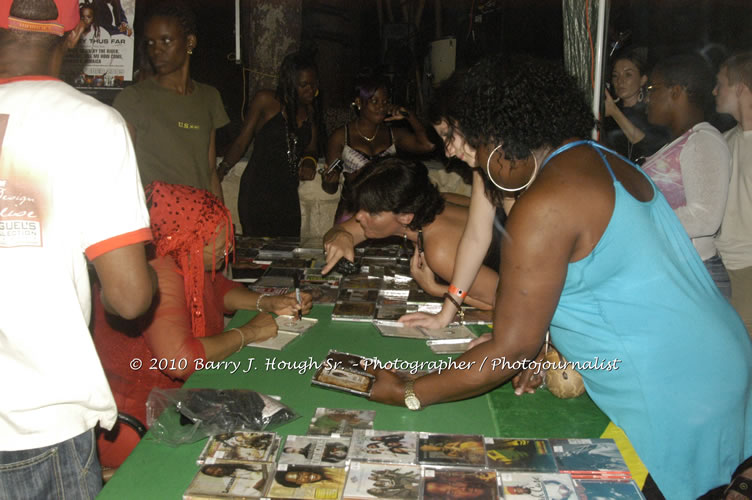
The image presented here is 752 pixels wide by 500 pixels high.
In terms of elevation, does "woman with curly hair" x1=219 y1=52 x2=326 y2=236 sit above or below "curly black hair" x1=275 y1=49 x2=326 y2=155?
below

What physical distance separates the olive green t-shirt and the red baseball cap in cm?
195

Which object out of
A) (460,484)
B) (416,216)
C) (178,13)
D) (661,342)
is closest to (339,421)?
(460,484)

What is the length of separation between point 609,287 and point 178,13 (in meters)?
2.65

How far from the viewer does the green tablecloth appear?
1.32 metres

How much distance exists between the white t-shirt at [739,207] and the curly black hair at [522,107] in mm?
1711

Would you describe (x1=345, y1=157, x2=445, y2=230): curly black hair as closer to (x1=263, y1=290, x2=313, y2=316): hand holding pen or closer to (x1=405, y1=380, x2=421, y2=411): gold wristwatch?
(x1=263, y1=290, x2=313, y2=316): hand holding pen

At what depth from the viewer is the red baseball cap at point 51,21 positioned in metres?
1.12

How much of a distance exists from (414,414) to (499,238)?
104 centimetres

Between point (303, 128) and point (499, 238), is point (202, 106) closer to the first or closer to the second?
point (303, 128)

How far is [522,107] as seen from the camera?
1.36 meters

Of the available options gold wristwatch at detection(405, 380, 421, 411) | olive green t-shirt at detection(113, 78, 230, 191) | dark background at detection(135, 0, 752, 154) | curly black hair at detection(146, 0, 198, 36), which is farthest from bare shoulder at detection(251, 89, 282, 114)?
gold wristwatch at detection(405, 380, 421, 411)

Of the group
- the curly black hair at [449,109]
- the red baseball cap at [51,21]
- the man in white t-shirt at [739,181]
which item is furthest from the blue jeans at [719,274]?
the red baseball cap at [51,21]

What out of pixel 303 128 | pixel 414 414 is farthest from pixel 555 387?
pixel 303 128

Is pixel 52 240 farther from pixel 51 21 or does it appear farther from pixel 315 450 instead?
pixel 315 450
